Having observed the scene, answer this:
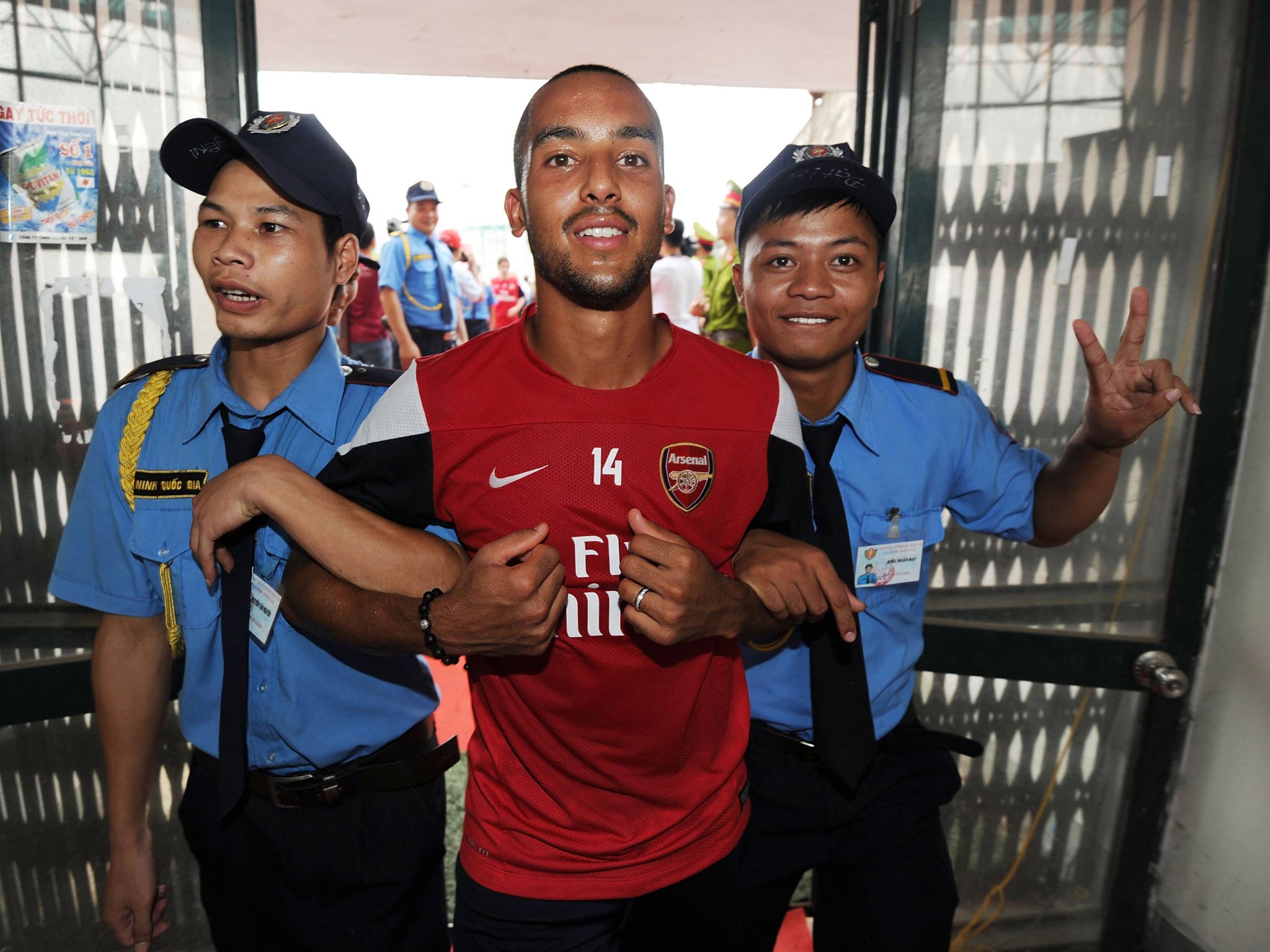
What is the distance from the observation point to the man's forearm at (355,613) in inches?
46.8

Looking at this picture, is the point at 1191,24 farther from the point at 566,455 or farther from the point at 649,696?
the point at 649,696

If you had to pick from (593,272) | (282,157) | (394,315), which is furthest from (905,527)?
(394,315)

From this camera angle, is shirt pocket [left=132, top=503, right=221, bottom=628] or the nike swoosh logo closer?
the nike swoosh logo

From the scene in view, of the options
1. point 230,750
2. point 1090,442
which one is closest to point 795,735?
point 1090,442

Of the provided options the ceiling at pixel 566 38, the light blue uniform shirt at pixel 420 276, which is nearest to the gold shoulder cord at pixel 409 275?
the light blue uniform shirt at pixel 420 276

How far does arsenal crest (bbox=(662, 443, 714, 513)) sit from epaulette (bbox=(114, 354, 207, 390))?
937 mm

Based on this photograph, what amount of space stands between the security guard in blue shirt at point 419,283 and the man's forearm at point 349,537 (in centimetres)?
569

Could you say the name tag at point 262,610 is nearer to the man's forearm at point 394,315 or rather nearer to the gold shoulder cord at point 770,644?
the gold shoulder cord at point 770,644

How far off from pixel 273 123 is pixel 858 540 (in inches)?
51.2

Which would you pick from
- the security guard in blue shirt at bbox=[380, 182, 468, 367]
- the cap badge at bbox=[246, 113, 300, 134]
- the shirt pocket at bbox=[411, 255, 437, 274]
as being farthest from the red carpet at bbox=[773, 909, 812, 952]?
the shirt pocket at bbox=[411, 255, 437, 274]

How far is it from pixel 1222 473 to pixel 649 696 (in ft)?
5.14

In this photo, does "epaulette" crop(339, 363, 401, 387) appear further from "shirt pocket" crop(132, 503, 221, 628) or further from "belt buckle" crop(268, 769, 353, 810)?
"belt buckle" crop(268, 769, 353, 810)

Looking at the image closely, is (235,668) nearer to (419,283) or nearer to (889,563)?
(889,563)

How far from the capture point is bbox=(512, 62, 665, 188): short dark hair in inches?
50.4
